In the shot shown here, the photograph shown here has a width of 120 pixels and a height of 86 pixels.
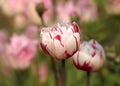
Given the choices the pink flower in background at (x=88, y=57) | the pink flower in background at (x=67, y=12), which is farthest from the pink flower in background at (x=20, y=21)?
the pink flower in background at (x=88, y=57)

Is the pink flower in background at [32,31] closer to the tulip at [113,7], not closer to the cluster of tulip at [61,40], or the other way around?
the tulip at [113,7]

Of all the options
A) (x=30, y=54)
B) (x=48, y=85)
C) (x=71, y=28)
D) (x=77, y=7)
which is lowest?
(x=48, y=85)

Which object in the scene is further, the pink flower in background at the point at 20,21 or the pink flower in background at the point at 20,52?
the pink flower in background at the point at 20,21

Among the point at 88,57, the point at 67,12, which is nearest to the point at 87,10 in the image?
the point at 67,12

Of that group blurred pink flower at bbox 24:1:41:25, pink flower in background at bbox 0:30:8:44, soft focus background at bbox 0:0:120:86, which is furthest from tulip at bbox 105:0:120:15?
pink flower in background at bbox 0:30:8:44

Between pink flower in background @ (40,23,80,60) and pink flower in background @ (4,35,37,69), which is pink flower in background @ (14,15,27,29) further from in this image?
pink flower in background @ (40,23,80,60)

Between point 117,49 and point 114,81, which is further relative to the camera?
point 114,81

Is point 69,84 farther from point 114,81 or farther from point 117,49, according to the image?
point 117,49

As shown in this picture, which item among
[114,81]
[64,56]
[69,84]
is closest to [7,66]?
[69,84]
